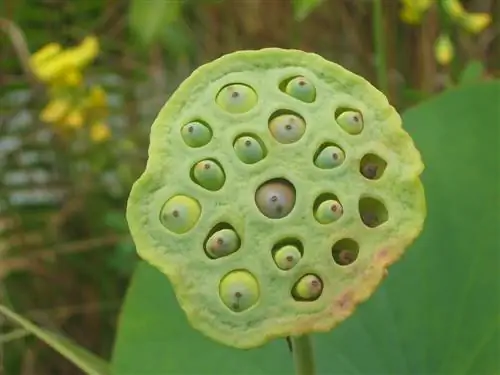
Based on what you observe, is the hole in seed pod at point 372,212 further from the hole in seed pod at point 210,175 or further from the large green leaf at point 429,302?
the large green leaf at point 429,302

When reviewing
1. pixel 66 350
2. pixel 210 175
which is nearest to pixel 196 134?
pixel 210 175

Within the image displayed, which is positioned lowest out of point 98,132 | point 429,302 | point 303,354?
point 98,132

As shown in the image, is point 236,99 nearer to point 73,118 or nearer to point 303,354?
point 303,354

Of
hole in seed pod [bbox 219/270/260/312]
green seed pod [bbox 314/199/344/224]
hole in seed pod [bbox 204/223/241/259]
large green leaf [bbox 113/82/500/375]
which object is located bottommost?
large green leaf [bbox 113/82/500/375]

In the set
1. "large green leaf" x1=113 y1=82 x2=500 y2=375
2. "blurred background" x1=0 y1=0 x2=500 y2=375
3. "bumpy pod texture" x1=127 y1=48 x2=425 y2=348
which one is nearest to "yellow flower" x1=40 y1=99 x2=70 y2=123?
"blurred background" x1=0 y1=0 x2=500 y2=375

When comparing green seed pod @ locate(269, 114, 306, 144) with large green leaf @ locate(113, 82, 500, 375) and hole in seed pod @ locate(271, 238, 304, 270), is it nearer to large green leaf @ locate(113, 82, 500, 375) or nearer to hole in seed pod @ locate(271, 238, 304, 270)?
hole in seed pod @ locate(271, 238, 304, 270)

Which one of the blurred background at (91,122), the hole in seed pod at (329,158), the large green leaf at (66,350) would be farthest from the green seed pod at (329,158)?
the blurred background at (91,122)

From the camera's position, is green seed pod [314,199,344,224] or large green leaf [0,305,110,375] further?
large green leaf [0,305,110,375]
